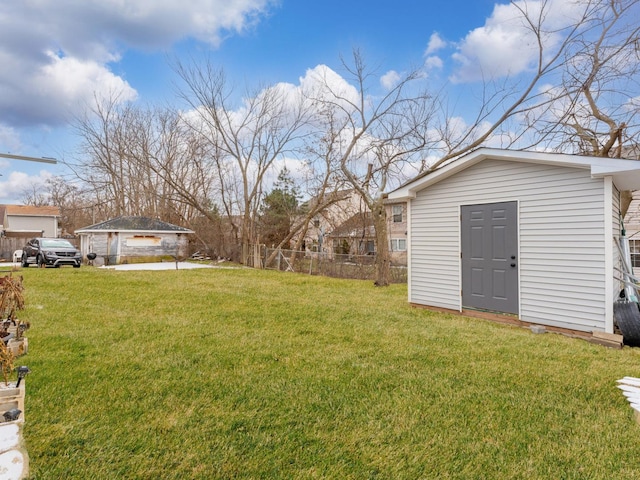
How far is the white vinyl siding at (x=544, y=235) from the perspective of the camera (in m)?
4.98

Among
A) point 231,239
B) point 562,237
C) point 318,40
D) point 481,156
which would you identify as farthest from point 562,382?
point 231,239

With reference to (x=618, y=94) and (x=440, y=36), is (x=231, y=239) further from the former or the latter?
(x=618, y=94)

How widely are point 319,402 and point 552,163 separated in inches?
193

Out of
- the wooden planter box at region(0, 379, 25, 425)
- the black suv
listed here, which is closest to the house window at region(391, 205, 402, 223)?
the black suv

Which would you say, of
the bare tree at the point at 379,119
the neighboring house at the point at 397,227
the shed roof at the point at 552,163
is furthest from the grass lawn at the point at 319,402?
the neighboring house at the point at 397,227

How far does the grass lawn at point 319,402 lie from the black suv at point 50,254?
36.1 ft

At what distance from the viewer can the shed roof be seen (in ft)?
15.3

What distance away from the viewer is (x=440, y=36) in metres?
10.9

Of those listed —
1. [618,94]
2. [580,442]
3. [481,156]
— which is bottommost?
[580,442]

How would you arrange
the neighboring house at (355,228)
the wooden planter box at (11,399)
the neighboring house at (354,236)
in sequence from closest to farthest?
the wooden planter box at (11,399) → the neighboring house at (355,228) → the neighboring house at (354,236)

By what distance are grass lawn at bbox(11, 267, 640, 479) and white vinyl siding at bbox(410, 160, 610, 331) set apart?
566mm

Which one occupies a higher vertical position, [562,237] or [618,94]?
[618,94]

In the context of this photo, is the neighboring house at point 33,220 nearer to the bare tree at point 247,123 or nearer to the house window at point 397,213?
the bare tree at point 247,123

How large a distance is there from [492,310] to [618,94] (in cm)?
675
